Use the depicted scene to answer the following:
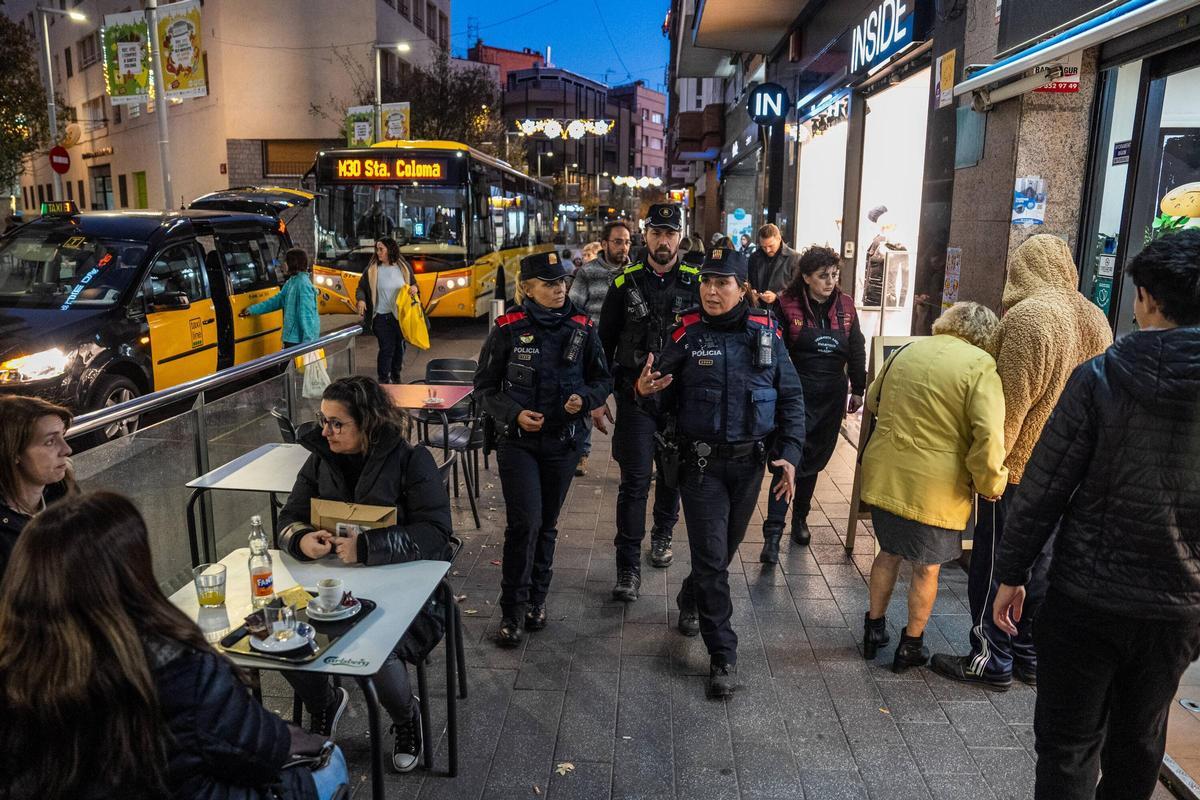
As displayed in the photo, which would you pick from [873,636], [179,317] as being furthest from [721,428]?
[179,317]

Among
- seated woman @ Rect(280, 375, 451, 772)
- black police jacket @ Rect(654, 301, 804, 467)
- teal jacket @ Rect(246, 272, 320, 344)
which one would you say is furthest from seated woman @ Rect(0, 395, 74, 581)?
teal jacket @ Rect(246, 272, 320, 344)

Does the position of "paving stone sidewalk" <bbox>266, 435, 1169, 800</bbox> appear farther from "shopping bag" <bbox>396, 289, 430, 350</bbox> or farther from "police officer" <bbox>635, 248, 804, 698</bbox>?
"shopping bag" <bbox>396, 289, 430, 350</bbox>

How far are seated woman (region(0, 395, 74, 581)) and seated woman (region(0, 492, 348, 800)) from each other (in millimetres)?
1210

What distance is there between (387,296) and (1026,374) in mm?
7806

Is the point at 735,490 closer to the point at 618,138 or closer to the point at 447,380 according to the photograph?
the point at 447,380

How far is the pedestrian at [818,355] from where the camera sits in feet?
18.3

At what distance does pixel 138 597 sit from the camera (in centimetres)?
196

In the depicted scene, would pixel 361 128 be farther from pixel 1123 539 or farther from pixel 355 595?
pixel 1123 539

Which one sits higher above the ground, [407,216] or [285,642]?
[407,216]

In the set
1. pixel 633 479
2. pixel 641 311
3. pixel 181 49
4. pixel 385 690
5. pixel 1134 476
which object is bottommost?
pixel 385 690

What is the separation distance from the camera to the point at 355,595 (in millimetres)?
3162

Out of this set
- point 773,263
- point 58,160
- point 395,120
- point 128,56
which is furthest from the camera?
point 395,120

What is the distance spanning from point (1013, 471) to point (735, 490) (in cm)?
140

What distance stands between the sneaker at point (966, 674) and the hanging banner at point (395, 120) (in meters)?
23.3
